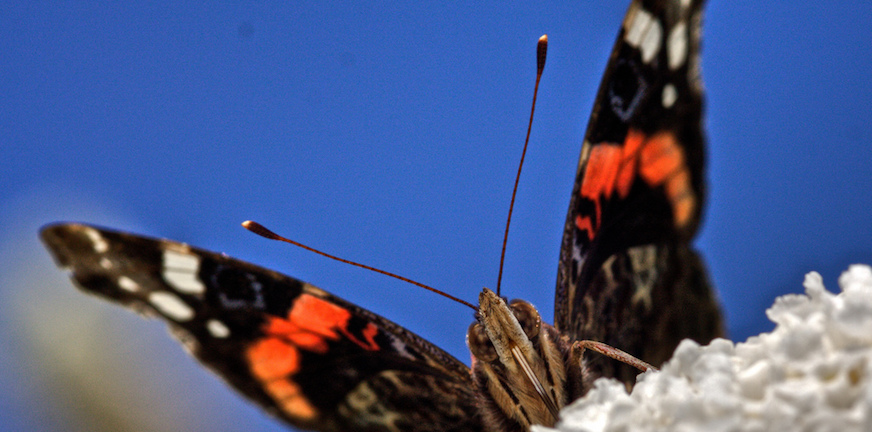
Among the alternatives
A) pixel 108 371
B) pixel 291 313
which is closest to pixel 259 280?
Result: pixel 291 313

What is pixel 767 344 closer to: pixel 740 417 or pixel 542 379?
pixel 740 417

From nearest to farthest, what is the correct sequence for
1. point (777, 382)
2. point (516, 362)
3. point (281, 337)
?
1. point (777, 382)
2. point (516, 362)
3. point (281, 337)

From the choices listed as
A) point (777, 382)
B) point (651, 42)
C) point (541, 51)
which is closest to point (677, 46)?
point (651, 42)

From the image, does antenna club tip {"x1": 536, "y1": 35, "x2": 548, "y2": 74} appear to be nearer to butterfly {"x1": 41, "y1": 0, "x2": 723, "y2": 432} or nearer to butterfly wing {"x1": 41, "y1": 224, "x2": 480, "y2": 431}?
butterfly {"x1": 41, "y1": 0, "x2": 723, "y2": 432}

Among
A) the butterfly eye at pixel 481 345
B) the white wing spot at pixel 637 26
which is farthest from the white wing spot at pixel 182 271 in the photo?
the white wing spot at pixel 637 26

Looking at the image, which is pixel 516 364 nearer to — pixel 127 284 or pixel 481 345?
pixel 481 345

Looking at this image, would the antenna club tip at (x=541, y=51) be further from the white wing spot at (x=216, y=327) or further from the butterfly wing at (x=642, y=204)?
the white wing spot at (x=216, y=327)
